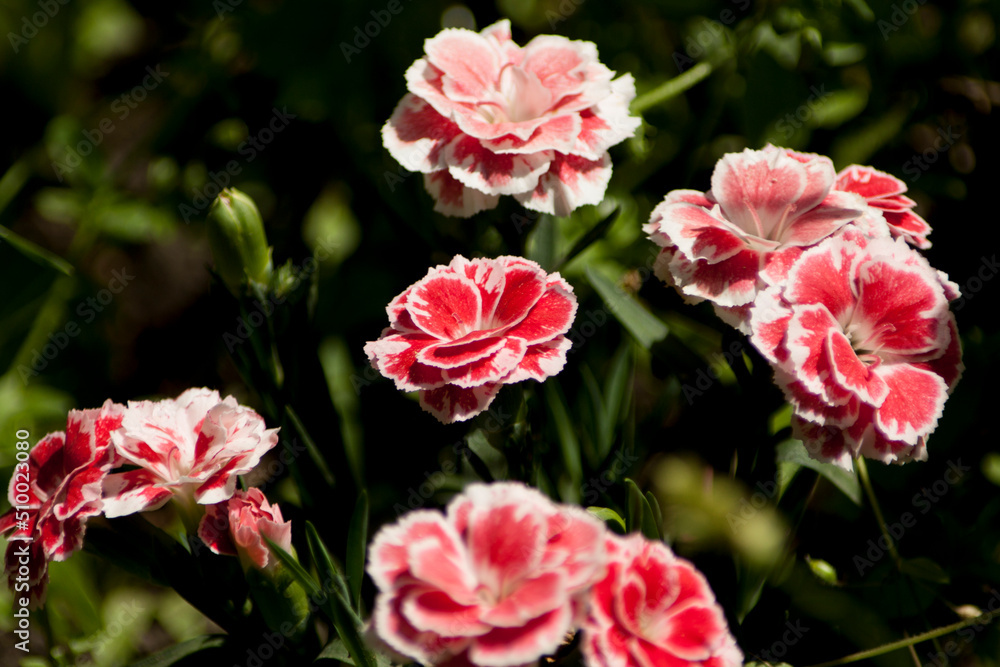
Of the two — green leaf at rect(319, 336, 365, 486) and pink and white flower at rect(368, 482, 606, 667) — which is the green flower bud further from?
pink and white flower at rect(368, 482, 606, 667)

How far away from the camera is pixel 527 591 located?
47cm

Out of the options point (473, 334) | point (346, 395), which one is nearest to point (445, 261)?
point (346, 395)

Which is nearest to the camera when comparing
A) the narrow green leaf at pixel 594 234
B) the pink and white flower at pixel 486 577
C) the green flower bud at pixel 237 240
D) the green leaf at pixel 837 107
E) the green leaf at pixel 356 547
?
the pink and white flower at pixel 486 577

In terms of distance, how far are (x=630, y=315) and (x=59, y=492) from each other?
0.55m

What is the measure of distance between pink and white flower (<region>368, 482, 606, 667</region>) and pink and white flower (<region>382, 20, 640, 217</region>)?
0.35 metres

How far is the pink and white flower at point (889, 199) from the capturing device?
749 mm

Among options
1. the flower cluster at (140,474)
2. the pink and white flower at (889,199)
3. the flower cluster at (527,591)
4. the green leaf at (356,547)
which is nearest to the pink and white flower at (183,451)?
the flower cluster at (140,474)

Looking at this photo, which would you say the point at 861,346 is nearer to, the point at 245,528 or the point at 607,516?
the point at 607,516

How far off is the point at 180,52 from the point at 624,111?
99 centimetres

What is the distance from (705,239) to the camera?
0.68 meters

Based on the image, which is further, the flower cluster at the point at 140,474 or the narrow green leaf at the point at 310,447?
the narrow green leaf at the point at 310,447

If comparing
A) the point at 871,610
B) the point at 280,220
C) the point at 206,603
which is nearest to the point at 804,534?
the point at 871,610

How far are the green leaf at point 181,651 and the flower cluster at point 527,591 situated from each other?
350mm

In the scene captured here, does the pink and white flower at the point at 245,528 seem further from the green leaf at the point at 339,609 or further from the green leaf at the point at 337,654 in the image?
the green leaf at the point at 337,654
